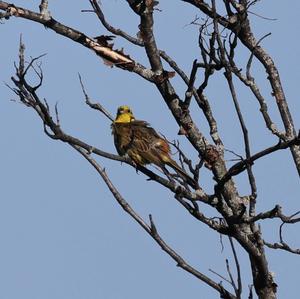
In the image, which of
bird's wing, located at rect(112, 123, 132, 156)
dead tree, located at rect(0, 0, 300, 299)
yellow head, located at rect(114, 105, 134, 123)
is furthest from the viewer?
yellow head, located at rect(114, 105, 134, 123)

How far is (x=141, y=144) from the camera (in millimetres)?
9281

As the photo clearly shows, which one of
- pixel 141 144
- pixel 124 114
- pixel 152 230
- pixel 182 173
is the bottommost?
pixel 152 230

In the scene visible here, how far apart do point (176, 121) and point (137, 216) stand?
3.31 feet

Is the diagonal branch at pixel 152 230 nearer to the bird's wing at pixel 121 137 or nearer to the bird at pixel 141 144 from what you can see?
the bird at pixel 141 144

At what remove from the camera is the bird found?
29.4 feet

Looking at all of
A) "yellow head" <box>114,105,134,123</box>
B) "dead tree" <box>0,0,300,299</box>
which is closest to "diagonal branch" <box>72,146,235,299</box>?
"dead tree" <box>0,0,300,299</box>

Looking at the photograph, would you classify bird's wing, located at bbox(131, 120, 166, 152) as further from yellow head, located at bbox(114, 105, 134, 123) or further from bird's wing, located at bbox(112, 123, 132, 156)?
yellow head, located at bbox(114, 105, 134, 123)

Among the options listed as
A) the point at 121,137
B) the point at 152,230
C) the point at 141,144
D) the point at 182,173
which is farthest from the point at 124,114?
the point at 152,230

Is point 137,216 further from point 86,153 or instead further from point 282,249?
point 282,249

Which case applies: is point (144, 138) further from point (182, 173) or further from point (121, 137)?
point (182, 173)

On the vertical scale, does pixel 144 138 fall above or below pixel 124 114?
below

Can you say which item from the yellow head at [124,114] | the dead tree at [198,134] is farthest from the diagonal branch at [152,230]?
the yellow head at [124,114]

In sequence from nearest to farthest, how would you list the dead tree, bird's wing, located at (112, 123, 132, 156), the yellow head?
the dead tree → bird's wing, located at (112, 123, 132, 156) → the yellow head

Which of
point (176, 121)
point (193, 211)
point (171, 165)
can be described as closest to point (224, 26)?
point (171, 165)
